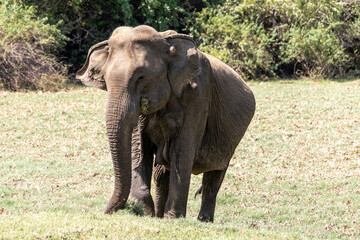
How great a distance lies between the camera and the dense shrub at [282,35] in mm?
24016

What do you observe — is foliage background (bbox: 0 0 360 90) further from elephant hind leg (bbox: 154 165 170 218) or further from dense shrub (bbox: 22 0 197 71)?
elephant hind leg (bbox: 154 165 170 218)

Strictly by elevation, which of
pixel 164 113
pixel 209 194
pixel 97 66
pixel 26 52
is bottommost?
pixel 26 52

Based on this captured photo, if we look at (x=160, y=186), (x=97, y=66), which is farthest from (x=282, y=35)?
(x=97, y=66)

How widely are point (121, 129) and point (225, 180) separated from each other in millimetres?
6036

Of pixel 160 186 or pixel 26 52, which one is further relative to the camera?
pixel 26 52

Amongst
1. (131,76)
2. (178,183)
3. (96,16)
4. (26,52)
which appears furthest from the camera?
(96,16)

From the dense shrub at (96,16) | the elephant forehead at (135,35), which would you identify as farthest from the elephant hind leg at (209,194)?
the dense shrub at (96,16)

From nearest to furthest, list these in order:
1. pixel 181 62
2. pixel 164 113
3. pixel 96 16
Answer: pixel 181 62 → pixel 164 113 → pixel 96 16

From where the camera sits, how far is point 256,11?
82.9 feet

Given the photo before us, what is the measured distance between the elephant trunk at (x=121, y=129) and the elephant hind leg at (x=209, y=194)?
240cm

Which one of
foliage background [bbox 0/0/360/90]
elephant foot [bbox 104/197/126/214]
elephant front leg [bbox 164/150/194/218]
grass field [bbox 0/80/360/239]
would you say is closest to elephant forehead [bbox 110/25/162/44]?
elephant front leg [bbox 164/150/194/218]

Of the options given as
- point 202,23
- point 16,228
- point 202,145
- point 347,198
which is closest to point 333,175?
point 347,198

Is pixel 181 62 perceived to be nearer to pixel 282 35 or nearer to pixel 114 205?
pixel 114 205

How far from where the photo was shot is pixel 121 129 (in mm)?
6234
